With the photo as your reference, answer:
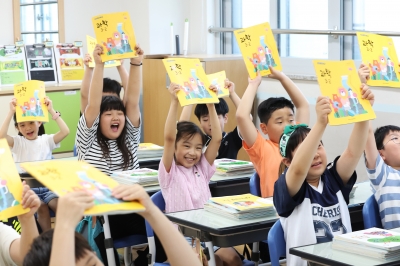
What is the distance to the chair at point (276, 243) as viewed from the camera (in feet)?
8.54

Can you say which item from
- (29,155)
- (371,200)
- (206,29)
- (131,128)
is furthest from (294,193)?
(206,29)

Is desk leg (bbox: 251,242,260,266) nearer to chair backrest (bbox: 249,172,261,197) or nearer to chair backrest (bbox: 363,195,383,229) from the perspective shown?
chair backrest (bbox: 249,172,261,197)

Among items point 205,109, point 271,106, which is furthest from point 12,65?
point 271,106

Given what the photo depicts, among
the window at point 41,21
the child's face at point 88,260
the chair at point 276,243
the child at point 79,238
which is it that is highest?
the window at point 41,21

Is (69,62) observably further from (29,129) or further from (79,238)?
(79,238)

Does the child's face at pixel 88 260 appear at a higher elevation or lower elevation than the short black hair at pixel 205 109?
lower

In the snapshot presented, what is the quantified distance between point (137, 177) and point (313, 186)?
3.97 ft

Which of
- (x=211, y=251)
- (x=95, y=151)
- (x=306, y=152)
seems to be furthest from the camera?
(x=95, y=151)

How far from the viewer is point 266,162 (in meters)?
3.57

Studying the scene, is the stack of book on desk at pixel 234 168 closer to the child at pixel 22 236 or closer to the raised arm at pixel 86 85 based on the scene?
the raised arm at pixel 86 85

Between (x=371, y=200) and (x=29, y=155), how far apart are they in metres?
2.57

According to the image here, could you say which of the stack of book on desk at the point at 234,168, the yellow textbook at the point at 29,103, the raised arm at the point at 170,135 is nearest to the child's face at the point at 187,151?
the raised arm at the point at 170,135

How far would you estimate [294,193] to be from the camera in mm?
2600

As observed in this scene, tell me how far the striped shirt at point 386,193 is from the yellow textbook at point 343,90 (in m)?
0.32
